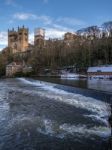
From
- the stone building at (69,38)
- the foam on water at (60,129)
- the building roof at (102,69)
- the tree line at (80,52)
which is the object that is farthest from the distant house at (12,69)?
the foam on water at (60,129)

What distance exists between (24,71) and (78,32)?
110 feet

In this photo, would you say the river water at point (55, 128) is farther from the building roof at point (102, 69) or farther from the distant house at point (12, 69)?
the distant house at point (12, 69)

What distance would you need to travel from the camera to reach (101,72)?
9331 cm

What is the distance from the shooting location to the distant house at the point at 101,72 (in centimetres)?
9025

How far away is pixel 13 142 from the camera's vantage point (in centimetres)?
1423

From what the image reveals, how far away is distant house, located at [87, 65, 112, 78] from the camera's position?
90.2 m

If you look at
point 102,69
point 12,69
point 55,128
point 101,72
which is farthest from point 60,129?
point 12,69

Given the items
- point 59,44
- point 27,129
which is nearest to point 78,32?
point 59,44

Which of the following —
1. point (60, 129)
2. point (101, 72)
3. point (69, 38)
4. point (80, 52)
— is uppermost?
point (69, 38)

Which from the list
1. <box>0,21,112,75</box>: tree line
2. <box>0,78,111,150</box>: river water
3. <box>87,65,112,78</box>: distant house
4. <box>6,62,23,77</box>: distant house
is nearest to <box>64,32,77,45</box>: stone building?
<box>0,21,112,75</box>: tree line

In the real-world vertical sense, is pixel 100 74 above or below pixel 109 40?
below

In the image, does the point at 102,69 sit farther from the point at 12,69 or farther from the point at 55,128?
the point at 55,128

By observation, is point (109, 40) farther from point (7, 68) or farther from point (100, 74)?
point (7, 68)

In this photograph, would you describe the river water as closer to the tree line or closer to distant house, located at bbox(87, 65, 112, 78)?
distant house, located at bbox(87, 65, 112, 78)
